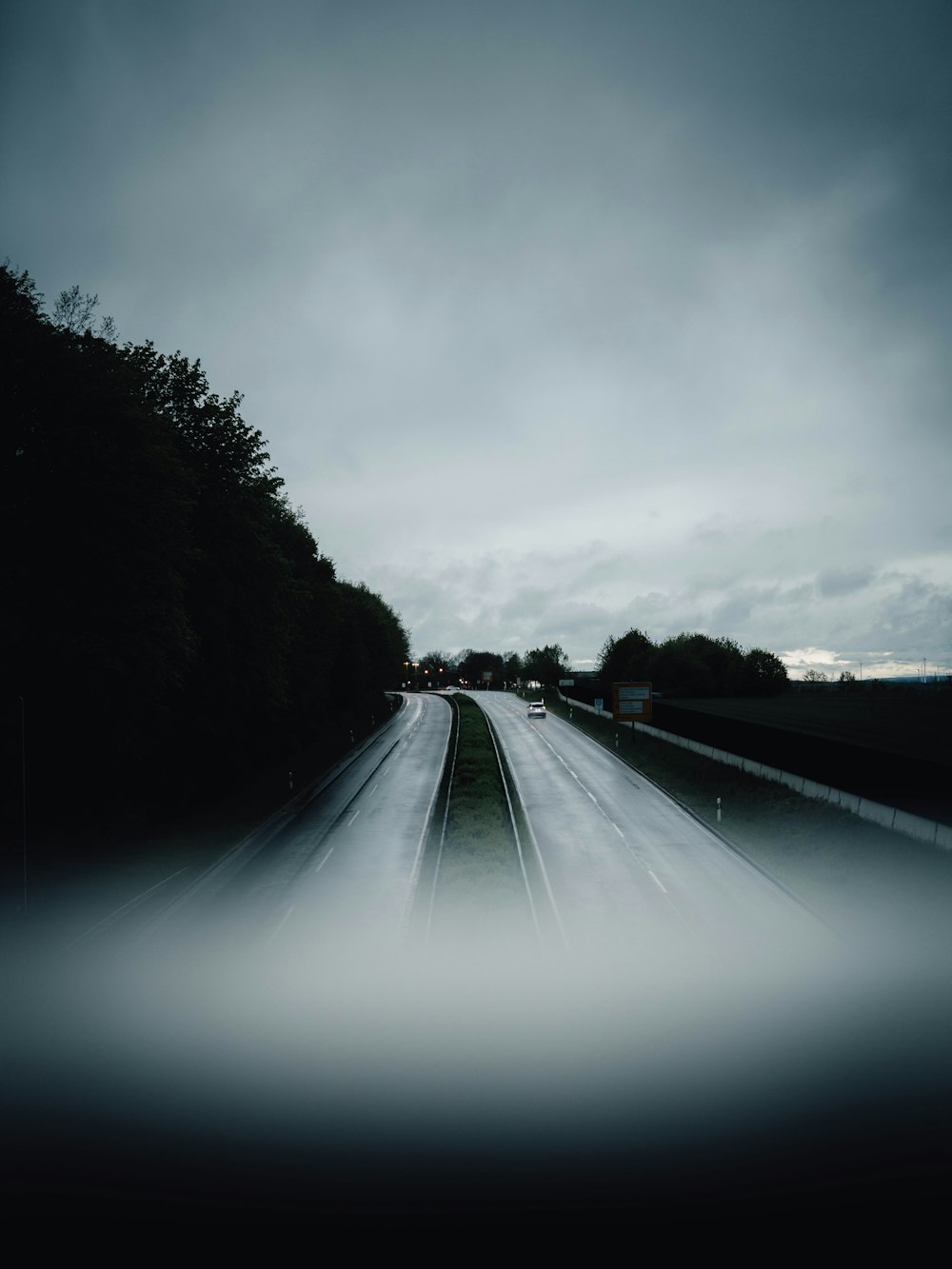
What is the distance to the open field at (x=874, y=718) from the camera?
47125 millimetres

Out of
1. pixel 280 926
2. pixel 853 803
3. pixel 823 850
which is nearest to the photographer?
pixel 280 926

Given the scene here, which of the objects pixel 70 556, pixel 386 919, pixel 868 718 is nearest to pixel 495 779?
pixel 386 919

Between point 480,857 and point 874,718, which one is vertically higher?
point 874,718

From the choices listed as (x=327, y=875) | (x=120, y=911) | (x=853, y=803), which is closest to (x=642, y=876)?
(x=327, y=875)

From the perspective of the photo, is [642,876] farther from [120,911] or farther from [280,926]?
[120,911]

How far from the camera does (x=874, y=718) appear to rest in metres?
77.5

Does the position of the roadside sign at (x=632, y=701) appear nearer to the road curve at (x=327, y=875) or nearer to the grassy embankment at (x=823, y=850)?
the grassy embankment at (x=823, y=850)

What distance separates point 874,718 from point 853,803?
205 feet

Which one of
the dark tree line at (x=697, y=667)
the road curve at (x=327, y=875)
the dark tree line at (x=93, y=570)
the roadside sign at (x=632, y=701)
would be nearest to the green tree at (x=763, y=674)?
the dark tree line at (x=697, y=667)

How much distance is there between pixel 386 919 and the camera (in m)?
16.1

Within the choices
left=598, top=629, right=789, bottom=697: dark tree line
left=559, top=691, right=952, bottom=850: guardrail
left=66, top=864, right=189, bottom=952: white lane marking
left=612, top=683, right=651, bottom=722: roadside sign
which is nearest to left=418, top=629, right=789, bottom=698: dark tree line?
left=598, top=629, right=789, bottom=697: dark tree line

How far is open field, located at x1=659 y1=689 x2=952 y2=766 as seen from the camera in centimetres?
4712

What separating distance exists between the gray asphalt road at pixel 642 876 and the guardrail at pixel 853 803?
15.9 feet

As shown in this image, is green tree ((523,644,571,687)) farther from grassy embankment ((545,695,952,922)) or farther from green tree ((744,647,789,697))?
grassy embankment ((545,695,952,922))
